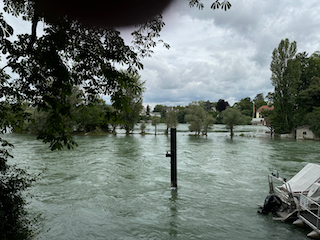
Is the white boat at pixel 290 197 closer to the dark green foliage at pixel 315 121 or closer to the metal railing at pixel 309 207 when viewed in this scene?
the metal railing at pixel 309 207

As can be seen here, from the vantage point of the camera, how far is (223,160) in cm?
2158

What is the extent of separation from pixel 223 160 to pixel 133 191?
38.7 feet

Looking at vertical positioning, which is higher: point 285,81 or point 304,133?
point 285,81

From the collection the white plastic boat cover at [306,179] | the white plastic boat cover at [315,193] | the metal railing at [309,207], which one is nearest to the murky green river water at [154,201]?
the metal railing at [309,207]

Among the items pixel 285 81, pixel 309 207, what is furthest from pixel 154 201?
pixel 285 81

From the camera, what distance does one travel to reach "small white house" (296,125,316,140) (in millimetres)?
40500

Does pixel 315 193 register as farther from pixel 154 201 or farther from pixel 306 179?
pixel 154 201

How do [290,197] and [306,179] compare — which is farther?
[306,179]

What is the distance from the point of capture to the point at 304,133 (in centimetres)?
4159

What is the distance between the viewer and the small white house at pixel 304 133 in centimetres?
4050

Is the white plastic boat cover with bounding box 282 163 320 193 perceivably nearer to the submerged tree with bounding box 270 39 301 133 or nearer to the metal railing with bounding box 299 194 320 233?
the metal railing with bounding box 299 194 320 233

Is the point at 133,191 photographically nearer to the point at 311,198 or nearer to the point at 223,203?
the point at 223,203

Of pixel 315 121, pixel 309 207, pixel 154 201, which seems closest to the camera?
pixel 309 207

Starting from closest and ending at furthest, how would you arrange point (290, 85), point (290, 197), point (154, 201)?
point (290, 197) → point (154, 201) → point (290, 85)
